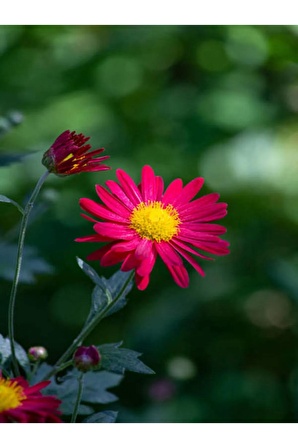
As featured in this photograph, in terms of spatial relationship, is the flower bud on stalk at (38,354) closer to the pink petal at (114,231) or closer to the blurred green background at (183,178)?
the pink petal at (114,231)

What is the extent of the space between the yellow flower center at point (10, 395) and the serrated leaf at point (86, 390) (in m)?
0.10

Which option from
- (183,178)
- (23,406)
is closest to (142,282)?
(23,406)

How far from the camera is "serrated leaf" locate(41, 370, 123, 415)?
63 centimetres

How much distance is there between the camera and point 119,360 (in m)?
0.54

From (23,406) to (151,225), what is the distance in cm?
15

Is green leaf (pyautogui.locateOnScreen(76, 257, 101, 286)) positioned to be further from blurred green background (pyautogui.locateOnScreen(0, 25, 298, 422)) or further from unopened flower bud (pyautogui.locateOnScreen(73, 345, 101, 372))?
blurred green background (pyautogui.locateOnScreen(0, 25, 298, 422))

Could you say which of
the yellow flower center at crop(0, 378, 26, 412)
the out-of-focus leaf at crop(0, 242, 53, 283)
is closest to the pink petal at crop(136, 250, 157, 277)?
the yellow flower center at crop(0, 378, 26, 412)

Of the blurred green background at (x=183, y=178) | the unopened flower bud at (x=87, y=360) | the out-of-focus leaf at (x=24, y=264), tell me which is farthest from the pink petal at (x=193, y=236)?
the blurred green background at (x=183, y=178)

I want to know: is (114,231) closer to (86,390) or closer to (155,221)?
(155,221)

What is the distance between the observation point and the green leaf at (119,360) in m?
0.52

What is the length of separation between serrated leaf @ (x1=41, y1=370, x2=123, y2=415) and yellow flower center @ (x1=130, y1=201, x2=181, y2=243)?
0.47 ft

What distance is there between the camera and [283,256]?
139 cm
